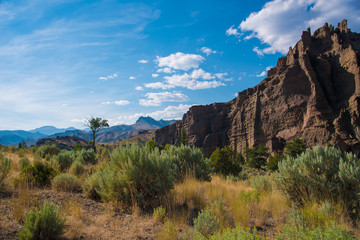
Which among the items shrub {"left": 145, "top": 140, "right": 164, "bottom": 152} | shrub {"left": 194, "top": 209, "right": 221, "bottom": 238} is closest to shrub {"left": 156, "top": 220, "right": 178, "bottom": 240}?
shrub {"left": 194, "top": 209, "right": 221, "bottom": 238}

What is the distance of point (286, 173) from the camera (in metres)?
5.19

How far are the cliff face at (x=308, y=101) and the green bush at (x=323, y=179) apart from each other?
57943mm

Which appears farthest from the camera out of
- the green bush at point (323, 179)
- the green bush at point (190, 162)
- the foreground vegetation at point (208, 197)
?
the green bush at point (190, 162)

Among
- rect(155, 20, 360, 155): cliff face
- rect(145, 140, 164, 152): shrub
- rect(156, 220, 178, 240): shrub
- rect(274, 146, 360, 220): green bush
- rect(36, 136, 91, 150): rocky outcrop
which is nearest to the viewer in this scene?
rect(156, 220, 178, 240): shrub

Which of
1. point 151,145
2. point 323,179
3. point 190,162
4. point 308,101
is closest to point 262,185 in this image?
point 323,179

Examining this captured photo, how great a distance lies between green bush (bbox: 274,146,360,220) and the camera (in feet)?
14.3

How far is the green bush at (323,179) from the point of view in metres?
4.34

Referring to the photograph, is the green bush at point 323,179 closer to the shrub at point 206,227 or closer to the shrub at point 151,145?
the shrub at point 206,227

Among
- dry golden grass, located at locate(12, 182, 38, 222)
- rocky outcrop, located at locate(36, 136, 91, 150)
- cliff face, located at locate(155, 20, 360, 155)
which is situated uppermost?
cliff face, located at locate(155, 20, 360, 155)

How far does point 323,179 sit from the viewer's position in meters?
4.63

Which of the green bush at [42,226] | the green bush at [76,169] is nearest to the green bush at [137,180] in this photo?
the green bush at [42,226]

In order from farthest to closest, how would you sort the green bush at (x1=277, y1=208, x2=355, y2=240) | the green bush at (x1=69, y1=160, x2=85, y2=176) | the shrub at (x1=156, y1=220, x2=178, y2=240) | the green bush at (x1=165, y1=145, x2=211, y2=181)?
the green bush at (x1=69, y1=160, x2=85, y2=176) → the green bush at (x1=165, y1=145, x2=211, y2=181) → the shrub at (x1=156, y1=220, x2=178, y2=240) → the green bush at (x1=277, y1=208, x2=355, y2=240)

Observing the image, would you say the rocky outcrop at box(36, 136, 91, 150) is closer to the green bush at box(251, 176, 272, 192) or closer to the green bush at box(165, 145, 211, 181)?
the green bush at box(165, 145, 211, 181)

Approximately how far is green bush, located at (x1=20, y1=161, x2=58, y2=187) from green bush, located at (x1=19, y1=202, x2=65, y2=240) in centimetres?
348
